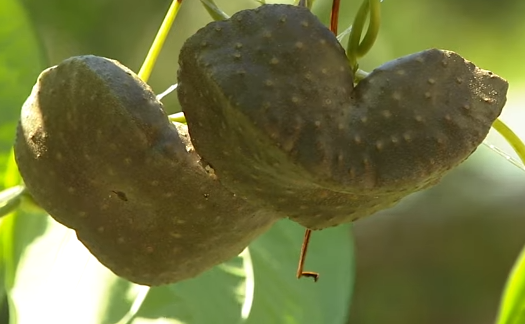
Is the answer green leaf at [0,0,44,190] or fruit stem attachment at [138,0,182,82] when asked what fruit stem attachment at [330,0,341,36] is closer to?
fruit stem attachment at [138,0,182,82]

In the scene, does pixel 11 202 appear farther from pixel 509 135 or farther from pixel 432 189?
pixel 432 189

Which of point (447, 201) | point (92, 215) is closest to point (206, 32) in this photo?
point (92, 215)

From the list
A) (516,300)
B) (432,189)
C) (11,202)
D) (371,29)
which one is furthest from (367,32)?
(432,189)

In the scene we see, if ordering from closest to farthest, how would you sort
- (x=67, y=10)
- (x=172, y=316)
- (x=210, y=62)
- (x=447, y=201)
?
(x=210, y=62)
(x=172, y=316)
(x=67, y=10)
(x=447, y=201)

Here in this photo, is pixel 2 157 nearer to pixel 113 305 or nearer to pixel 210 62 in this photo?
pixel 113 305

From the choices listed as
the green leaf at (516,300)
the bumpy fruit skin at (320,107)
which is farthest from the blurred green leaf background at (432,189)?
the bumpy fruit skin at (320,107)

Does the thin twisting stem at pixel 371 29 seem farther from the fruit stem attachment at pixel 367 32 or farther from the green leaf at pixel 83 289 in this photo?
the green leaf at pixel 83 289

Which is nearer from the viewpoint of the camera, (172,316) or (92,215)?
(92,215)
